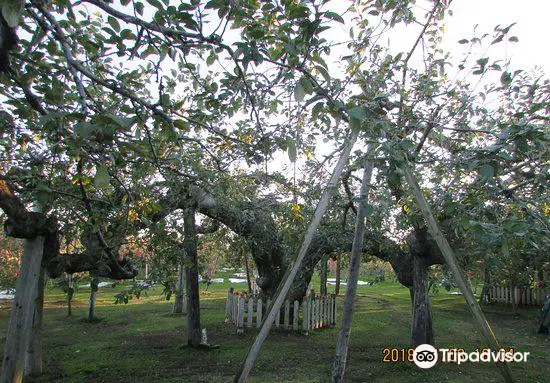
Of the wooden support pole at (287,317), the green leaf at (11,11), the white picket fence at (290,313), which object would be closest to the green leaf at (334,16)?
the green leaf at (11,11)

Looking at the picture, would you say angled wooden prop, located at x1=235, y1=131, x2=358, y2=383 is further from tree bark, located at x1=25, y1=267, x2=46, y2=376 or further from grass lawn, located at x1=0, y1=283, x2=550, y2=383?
tree bark, located at x1=25, y1=267, x2=46, y2=376

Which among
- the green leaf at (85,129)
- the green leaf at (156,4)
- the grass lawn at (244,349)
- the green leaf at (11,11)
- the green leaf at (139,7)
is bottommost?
the grass lawn at (244,349)

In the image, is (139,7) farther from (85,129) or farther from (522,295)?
(522,295)

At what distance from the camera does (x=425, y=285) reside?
798cm

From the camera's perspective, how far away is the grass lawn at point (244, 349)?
23.5 feet

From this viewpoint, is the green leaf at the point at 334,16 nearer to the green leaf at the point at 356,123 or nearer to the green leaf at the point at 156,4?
the green leaf at the point at 356,123

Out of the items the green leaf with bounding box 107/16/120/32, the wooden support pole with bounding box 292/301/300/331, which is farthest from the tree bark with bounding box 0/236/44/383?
the wooden support pole with bounding box 292/301/300/331

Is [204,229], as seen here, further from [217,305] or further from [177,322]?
[217,305]

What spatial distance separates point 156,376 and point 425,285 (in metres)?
5.27
